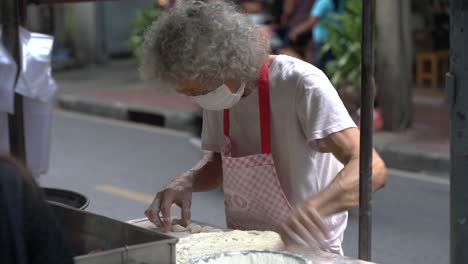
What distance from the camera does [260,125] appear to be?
2.83m

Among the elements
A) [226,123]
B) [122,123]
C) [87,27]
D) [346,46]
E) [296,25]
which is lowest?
[122,123]

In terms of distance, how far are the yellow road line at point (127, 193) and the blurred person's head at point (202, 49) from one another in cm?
441

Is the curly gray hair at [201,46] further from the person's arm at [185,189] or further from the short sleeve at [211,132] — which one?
the person's arm at [185,189]

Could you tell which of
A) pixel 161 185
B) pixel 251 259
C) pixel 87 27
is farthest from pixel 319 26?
pixel 251 259

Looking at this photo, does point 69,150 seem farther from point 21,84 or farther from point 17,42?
point 17,42

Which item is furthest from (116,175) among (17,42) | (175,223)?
(175,223)

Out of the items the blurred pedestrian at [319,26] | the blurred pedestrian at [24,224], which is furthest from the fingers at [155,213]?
the blurred pedestrian at [319,26]

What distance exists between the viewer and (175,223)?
3.01 metres

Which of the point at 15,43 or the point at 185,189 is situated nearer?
the point at 185,189

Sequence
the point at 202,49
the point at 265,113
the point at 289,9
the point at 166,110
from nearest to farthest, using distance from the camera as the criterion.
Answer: the point at 202,49
the point at 265,113
the point at 289,9
the point at 166,110

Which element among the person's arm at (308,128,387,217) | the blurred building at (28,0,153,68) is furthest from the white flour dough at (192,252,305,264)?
the blurred building at (28,0,153,68)

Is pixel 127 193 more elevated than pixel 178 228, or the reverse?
pixel 178 228

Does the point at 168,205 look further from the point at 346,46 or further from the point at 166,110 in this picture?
the point at 166,110

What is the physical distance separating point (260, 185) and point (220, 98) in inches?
12.0
